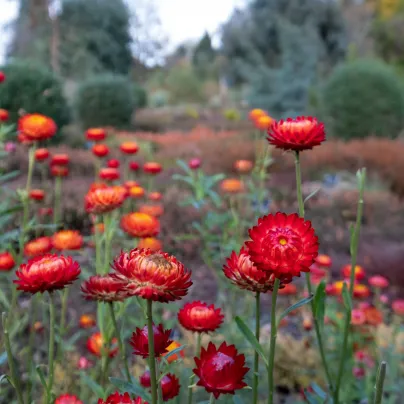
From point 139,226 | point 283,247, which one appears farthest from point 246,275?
point 139,226

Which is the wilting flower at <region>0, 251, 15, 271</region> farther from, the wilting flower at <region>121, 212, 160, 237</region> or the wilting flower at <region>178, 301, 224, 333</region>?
the wilting flower at <region>178, 301, 224, 333</region>

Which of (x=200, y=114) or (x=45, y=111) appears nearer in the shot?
(x=45, y=111)

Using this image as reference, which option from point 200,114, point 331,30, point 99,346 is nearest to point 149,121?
point 200,114

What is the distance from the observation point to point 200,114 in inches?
747

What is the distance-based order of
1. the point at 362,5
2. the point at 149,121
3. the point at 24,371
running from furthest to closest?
the point at 362,5, the point at 149,121, the point at 24,371

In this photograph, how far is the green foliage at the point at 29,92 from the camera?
10383 millimetres

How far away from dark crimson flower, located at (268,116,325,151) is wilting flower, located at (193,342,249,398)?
0.39 m

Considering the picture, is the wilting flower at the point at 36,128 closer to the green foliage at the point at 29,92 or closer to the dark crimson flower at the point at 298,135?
the dark crimson flower at the point at 298,135

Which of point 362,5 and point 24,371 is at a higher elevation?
point 362,5

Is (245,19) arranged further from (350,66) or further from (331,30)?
(350,66)

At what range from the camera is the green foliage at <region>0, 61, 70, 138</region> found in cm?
1038

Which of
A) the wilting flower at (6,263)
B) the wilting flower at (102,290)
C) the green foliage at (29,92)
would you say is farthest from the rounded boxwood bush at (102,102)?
the wilting flower at (102,290)

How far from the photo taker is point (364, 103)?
10.4 metres

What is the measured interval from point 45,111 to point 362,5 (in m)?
20.9
